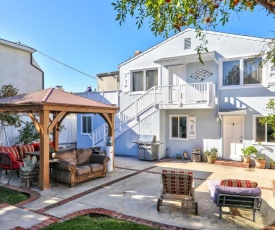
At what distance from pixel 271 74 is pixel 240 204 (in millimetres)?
8907

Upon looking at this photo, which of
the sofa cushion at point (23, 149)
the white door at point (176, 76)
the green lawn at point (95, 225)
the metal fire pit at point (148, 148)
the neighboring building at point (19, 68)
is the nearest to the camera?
the green lawn at point (95, 225)

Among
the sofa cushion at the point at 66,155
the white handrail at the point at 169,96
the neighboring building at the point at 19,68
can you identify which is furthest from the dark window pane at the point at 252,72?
the neighboring building at the point at 19,68

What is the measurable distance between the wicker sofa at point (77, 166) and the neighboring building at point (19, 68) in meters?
12.3

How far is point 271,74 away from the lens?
11.7 metres

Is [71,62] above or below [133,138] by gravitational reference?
above

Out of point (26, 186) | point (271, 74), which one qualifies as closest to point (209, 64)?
point (271, 74)

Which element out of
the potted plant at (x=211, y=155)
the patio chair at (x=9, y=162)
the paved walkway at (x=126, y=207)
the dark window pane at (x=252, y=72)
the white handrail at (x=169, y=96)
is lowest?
the paved walkway at (x=126, y=207)

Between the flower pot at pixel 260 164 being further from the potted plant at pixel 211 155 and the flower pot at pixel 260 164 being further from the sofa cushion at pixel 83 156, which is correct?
the sofa cushion at pixel 83 156

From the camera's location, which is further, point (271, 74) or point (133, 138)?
point (133, 138)

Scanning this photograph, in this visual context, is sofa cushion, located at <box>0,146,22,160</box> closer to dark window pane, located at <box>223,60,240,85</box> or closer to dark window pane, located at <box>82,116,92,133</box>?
dark window pane, located at <box>82,116,92,133</box>

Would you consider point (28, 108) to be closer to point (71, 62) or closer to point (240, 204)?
point (240, 204)

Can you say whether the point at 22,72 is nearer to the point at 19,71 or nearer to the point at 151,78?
the point at 19,71

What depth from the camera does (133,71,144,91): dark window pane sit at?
16438 millimetres

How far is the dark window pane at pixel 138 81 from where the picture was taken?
53.9ft
